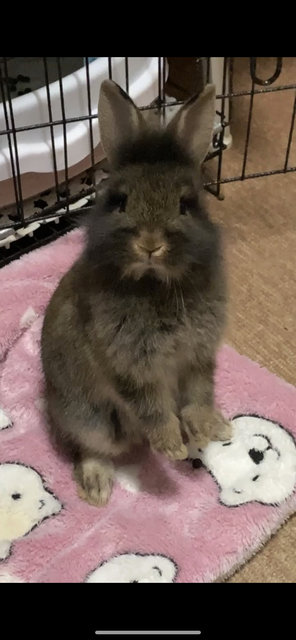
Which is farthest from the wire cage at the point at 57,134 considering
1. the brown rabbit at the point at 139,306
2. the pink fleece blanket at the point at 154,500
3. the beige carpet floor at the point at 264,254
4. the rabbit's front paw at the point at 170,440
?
the rabbit's front paw at the point at 170,440

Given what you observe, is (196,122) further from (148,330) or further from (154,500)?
(154,500)

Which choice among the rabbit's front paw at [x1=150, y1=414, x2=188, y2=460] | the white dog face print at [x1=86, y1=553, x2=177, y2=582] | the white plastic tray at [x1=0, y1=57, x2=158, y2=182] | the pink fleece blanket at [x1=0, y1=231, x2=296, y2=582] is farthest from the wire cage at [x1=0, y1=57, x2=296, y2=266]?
the white dog face print at [x1=86, y1=553, x2=177, y2=582]

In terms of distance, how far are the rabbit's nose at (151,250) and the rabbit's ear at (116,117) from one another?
196 mm

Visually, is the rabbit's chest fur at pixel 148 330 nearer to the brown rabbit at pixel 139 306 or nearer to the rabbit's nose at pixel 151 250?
the brown rabbit at pixel 139 306

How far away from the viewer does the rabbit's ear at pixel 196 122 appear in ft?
3.96

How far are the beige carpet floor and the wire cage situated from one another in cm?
13

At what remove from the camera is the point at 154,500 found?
1479mm

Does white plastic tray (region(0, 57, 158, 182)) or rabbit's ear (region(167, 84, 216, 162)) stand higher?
rabbit's ear (region(167, 84, 216, 162))

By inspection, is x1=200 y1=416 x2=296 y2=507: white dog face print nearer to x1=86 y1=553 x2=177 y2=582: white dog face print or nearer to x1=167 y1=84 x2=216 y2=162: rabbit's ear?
x1=86 y1=553 x2=177 y2=582: white dog face print

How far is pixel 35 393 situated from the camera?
169 centimetres

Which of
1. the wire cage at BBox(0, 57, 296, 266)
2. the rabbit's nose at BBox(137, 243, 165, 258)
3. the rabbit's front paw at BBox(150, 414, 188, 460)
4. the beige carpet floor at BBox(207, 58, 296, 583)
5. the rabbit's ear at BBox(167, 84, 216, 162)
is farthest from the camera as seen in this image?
the wire cage at BBox(0, 57, 296, 266)

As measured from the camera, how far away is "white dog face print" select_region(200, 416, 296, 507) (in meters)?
1.47

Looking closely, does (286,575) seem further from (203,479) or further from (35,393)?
(35,393)
